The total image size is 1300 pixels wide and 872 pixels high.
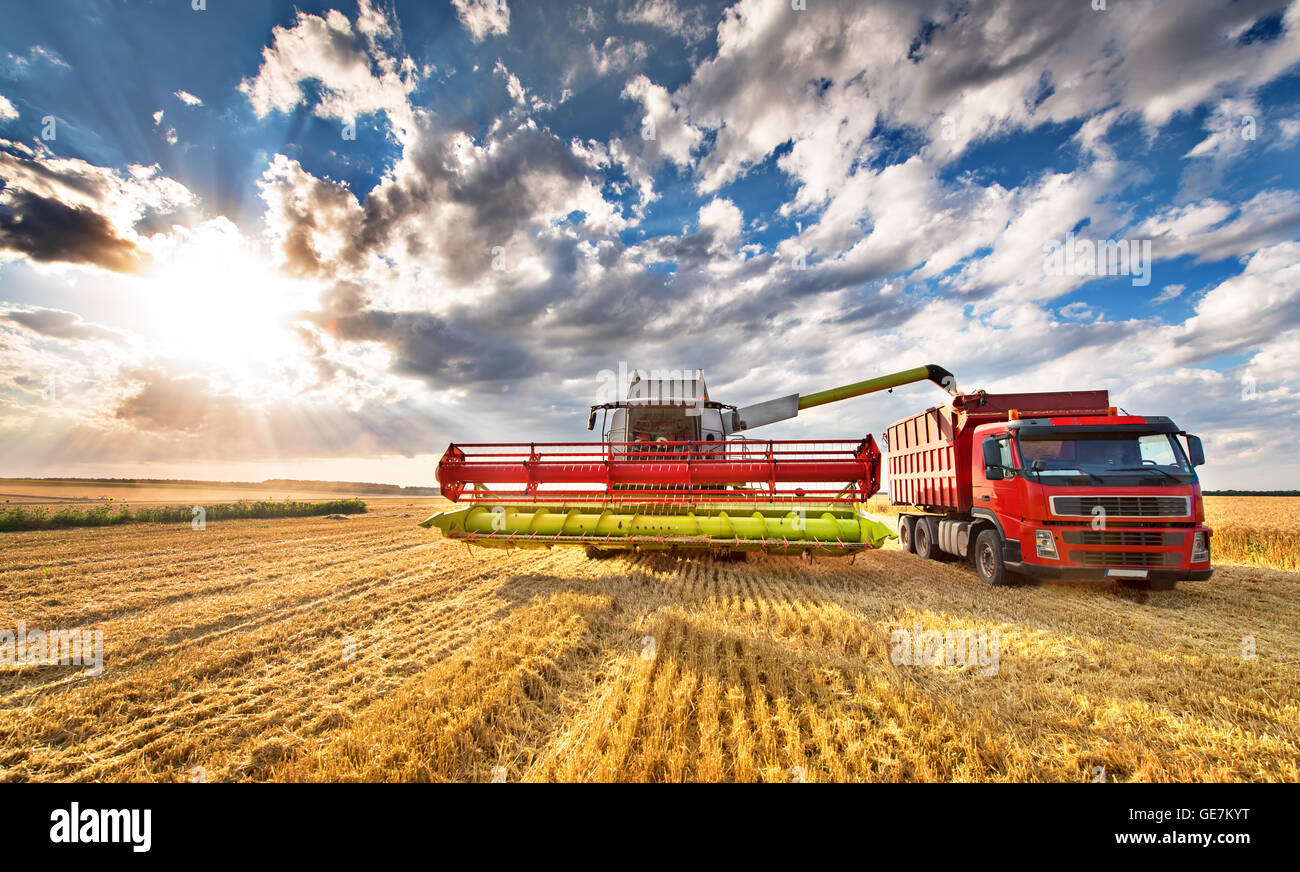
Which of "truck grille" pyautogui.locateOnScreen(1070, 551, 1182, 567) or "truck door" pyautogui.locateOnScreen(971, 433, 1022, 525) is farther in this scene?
"truck door" pyautogui.locateOnScreen(971, 433, 1022, 525)

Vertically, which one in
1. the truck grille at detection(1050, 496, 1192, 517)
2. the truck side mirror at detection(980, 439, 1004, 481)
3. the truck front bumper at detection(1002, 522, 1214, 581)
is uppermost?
the truck side mirror at detection(980, 439, 1004, 481)

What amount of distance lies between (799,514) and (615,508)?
3.17 meters

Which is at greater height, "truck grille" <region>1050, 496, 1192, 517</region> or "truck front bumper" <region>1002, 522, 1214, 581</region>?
"truck grille" <region>1050, 496, 1192, 517</region>

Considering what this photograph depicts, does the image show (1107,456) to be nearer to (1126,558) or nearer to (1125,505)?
(1125,505)

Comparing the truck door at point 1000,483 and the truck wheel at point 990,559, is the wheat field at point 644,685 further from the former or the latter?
the truck door at point 1000,483

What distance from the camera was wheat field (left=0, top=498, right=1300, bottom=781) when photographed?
8.63 ft

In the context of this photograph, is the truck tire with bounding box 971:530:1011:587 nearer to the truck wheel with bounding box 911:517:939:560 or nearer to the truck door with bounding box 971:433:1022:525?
the truck door with bounding box 971:433:1022:525

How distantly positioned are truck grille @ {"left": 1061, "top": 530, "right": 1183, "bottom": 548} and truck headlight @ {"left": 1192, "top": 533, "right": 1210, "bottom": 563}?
23 centimetres

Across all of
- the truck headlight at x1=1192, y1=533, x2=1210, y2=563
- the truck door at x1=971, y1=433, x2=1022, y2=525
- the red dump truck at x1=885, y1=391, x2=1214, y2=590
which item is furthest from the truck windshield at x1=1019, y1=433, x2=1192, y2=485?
the truck headlight at x1=1192, y1=533, x2=1210, y2=563

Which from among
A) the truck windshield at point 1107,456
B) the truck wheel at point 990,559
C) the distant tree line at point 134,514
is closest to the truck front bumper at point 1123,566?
the truck wheel at point 990,559

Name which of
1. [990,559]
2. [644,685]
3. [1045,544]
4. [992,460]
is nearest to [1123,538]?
[1045,544]

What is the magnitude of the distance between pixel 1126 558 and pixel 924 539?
4542 millimetres

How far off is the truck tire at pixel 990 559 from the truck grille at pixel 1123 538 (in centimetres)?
101

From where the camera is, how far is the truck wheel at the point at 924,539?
10812 mm
